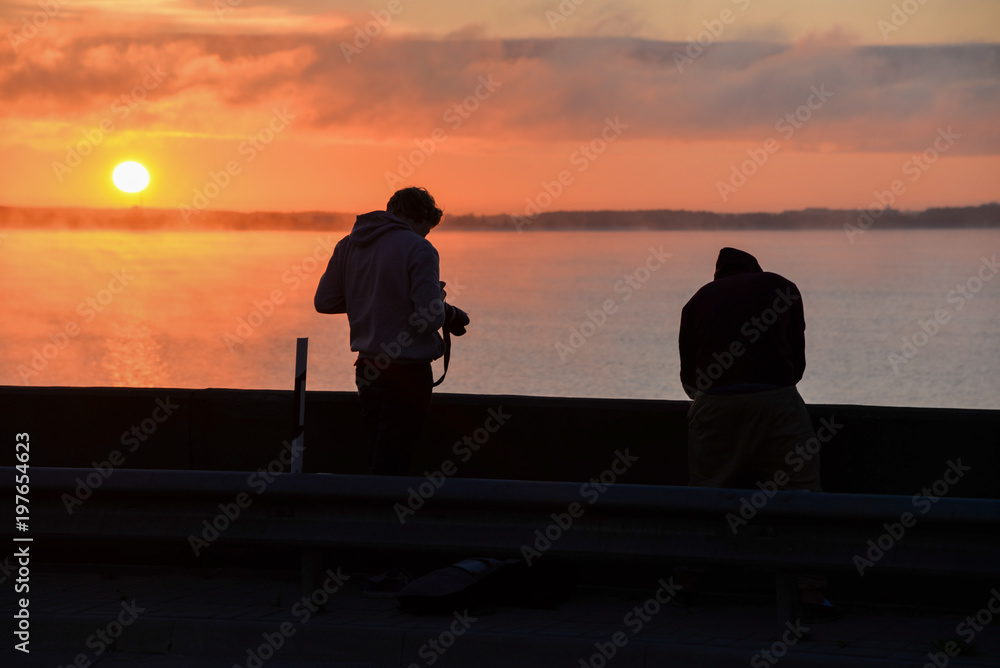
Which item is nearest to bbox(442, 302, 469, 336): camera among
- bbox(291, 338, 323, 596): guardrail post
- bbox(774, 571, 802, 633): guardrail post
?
bbox(291, 338, 323, 596): guardrail post

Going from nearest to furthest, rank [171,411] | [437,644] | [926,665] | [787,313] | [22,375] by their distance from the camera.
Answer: [926,665] → [437,644] → [787,313] → [171,411] → [22,375]

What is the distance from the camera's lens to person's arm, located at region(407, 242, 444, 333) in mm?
5688

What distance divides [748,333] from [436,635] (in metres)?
1.96

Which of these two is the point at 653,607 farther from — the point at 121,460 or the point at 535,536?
the point at 121,460

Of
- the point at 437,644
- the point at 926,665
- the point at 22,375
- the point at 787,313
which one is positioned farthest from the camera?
the point at 22,375

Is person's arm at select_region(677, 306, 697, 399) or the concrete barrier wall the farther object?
the concrete barrier wall

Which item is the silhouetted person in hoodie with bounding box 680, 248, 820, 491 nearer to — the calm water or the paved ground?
the paved ground

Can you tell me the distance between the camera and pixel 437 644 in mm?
4934

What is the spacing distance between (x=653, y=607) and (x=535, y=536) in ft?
2.84

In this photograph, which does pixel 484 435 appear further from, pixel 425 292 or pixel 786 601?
pixel 786 601

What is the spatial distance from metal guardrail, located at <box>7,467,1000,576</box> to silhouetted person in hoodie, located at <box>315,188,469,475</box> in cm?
53

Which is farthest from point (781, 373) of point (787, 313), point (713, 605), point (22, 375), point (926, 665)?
point (22, 375)

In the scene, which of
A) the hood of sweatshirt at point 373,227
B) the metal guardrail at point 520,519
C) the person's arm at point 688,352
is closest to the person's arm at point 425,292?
the hood of sweatshirt at point 373,227

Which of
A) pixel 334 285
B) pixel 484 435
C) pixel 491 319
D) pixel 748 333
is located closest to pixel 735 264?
pixel 748 333
